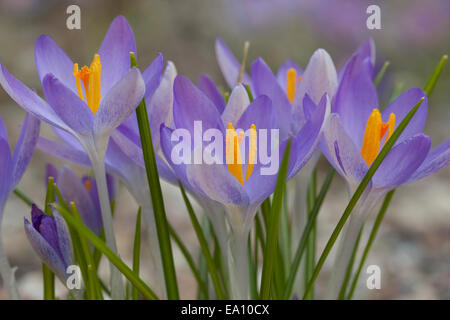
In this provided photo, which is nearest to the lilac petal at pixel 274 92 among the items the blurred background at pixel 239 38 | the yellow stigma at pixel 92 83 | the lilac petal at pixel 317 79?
the lilac petal at pixel 317 79

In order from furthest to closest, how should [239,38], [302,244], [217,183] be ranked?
[239,38], [302,244], [217,183]

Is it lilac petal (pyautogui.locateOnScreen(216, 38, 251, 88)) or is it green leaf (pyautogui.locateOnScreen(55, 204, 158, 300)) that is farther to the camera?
lilac petal (pyautogui.locateOnScreen(216, 38, 251, 88))

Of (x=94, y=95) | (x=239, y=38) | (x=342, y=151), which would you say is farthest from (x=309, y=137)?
(x=239, y=38)

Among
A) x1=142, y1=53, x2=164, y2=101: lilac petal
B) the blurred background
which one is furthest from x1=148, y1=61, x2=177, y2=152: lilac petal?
the blurred background

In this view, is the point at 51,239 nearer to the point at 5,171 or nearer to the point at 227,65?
the point at 5,171

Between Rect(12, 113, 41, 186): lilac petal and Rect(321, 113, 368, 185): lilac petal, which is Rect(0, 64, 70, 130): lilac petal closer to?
Rect(12, 113, 41, 186): lilac petal

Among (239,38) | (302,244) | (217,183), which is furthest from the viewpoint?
(239,38)

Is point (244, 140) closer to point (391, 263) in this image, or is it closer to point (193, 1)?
point (391, 263)

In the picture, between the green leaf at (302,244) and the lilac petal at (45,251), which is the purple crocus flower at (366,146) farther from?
the lilac petal at (45,251)
